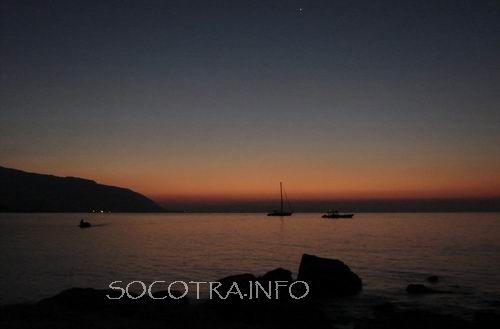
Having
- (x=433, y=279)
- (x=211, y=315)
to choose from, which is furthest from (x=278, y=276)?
(x=433, y=279)

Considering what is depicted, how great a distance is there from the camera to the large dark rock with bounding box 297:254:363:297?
30.7 m

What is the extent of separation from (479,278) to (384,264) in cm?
1107

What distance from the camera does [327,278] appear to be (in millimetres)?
30969

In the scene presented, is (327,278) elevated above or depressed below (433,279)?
above

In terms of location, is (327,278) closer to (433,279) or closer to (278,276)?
(278,276)

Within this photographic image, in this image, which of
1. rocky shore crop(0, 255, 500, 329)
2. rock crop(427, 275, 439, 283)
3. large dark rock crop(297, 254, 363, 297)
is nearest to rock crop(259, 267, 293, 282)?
rocky shore crop(0, 255, 500, 329)

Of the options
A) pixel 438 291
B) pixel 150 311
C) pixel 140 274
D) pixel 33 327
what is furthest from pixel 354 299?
pixel 140 274

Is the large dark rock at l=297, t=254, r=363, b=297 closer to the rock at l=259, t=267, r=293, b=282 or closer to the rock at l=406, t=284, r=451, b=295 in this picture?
the rock at l=259, t=267, r=293, b=282

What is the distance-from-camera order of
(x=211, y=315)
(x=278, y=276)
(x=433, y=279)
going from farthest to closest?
Result: (x=433, y=279)
(x=278, y=276)
(x=211, y=315)

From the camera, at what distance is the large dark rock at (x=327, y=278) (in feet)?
101

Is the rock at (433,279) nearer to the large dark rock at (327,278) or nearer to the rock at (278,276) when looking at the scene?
the large dark rock at (327,278)

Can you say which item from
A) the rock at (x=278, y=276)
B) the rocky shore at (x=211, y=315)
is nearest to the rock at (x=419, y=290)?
the rocky shore at (x=211, y=315)

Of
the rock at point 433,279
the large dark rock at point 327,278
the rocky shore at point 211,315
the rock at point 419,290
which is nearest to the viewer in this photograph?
the rocky shore at point 211,315

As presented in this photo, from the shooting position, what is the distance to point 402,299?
29.9 meters
